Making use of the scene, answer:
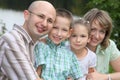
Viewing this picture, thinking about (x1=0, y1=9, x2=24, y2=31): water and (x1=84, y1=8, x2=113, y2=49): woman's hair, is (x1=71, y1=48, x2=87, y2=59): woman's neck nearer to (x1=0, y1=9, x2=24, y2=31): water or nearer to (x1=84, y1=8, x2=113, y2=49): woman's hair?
(x1=84, y1=8, x2=113, y2=49): woman's hair

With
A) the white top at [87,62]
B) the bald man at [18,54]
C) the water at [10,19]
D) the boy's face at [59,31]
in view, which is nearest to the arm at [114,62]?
the white top at [87,62]

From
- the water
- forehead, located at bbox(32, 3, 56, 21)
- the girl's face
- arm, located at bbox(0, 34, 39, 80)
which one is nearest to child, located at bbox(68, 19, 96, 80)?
the girl's face

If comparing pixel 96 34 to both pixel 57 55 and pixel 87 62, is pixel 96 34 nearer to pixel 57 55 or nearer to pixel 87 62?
pixel 87 62

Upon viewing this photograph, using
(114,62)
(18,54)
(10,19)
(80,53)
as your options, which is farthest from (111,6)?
(10,19)

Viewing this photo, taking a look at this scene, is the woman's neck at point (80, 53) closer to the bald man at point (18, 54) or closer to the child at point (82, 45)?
the child at point (82, 45)

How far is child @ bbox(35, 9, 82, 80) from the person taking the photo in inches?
129

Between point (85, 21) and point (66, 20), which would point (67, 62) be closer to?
point (66, 20)

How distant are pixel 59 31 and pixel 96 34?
68 centimetres

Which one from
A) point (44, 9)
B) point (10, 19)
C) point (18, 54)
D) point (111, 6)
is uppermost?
point (44, 9)

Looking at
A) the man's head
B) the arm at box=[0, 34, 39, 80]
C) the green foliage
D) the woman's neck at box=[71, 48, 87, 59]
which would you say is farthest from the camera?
the green foliage

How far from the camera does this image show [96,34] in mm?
3922

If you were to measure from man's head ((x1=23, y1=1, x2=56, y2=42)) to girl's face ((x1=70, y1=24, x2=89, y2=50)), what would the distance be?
526 millimetres

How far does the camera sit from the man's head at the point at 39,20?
3.03m

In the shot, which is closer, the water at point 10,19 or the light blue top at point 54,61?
the light blue top at point 54,61
